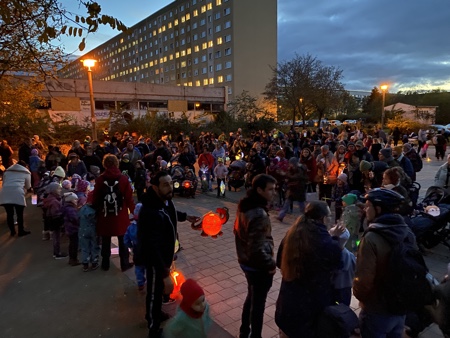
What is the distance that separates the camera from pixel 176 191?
10906 millimetres

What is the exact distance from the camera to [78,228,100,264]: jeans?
5.43m

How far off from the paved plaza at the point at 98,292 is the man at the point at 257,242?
760 mm

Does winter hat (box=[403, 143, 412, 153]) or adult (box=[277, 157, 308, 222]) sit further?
winter hat (box=[403, 143, 412, 153])

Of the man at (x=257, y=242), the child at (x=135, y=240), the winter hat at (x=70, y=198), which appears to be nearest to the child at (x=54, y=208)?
the winter hat at (x=70, y=198)

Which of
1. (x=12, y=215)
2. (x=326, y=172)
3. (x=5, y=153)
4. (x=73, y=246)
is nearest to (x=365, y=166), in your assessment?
(x=326, y=172)

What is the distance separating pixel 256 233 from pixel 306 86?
90.3ft

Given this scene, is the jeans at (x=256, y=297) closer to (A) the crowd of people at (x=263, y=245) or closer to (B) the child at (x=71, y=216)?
(A) the crowd of people at (x=263, y=245)

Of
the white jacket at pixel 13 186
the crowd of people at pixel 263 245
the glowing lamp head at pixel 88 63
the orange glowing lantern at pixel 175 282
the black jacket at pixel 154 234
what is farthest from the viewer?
the glowing lamp head at pixel 88 63

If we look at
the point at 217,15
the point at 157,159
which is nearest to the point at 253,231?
the point at 157,159

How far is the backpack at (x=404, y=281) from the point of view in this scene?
2436 mm

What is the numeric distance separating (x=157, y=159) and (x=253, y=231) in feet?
26.7

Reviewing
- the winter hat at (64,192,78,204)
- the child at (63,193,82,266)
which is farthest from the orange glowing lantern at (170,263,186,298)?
the winter hat at (64,192,78,204)

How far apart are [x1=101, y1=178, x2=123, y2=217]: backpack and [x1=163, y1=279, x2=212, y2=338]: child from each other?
3.00 m

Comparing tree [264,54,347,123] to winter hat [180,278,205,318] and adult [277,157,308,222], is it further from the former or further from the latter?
winter hat [180,278,205,318]
